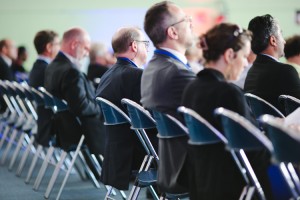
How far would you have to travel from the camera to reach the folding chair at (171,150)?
10.4 feet

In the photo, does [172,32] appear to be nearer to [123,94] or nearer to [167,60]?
[167,60]

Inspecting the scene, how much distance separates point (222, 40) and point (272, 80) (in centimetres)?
118

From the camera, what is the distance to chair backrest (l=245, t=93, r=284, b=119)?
3.88 meters

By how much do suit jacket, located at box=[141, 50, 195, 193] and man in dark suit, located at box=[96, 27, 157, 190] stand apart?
732 mm

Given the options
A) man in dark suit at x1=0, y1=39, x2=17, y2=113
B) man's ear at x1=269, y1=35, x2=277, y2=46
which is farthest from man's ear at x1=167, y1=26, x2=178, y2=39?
man in dark suit at x1=0, y1=39, x2=17, y2=113

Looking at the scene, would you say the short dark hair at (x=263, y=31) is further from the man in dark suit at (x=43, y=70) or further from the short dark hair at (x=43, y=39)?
the short dark hair at (x=43, y=39)

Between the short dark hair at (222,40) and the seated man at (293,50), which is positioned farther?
the seated man at (293,50)

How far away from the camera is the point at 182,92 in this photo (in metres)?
3.27

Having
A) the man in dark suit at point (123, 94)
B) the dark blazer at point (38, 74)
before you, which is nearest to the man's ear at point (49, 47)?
the dark blazer at point (38, 74)

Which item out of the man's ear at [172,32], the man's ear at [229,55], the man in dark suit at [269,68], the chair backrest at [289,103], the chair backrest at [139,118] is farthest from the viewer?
the man in dark suit at [269,68]

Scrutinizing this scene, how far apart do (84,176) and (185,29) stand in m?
3.23

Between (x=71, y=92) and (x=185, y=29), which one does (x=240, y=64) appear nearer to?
(x=185, y=29)

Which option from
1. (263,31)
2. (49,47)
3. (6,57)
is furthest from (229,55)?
(6,57)

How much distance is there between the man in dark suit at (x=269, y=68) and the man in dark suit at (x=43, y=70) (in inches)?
87.2
